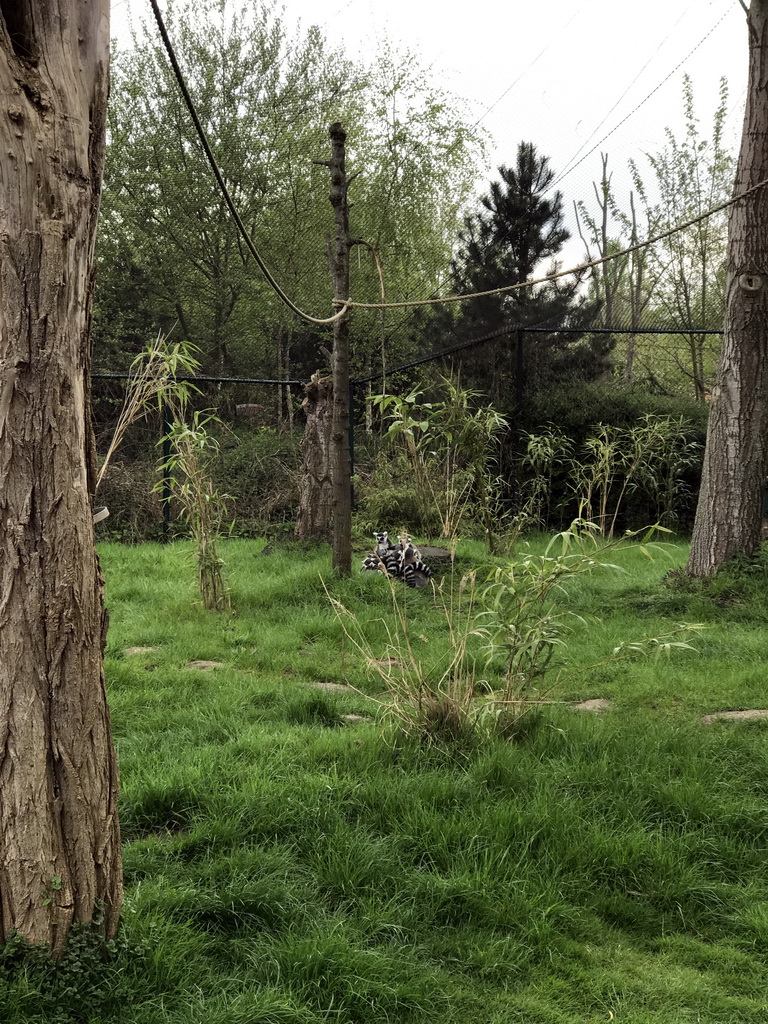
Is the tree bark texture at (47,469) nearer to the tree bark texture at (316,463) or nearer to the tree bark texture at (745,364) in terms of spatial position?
the tree bark texture at (745,364)

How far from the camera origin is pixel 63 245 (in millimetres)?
1755

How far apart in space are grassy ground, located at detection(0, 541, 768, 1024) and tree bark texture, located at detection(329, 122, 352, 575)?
7.48 ft

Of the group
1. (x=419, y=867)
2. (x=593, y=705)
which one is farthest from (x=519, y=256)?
(x=419, y=867)

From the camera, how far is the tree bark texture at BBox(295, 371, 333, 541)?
8109mm

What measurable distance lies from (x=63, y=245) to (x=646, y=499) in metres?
8.76

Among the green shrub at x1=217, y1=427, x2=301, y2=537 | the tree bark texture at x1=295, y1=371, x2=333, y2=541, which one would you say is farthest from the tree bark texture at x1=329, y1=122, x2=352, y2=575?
the green shrub at x1=217, y1=427, x2=301, y2=537

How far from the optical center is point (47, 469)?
5.74ft

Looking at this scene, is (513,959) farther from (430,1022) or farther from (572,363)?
(572,363)

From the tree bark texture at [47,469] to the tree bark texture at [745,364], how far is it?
18.0ft

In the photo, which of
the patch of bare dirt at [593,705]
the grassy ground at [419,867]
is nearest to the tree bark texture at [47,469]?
the grassy ground at [419,867]

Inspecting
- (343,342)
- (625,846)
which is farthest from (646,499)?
(625,846)

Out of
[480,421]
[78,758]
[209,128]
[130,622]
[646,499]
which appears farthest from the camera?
[209,128]

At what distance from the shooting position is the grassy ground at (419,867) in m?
1.94

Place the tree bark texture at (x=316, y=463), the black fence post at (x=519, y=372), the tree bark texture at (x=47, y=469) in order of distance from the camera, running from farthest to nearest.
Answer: the black fence post at (x=519, y=372) < the tree bark texture at (x=316, y=463) < the tree bark texture at (x=47, y=469)
